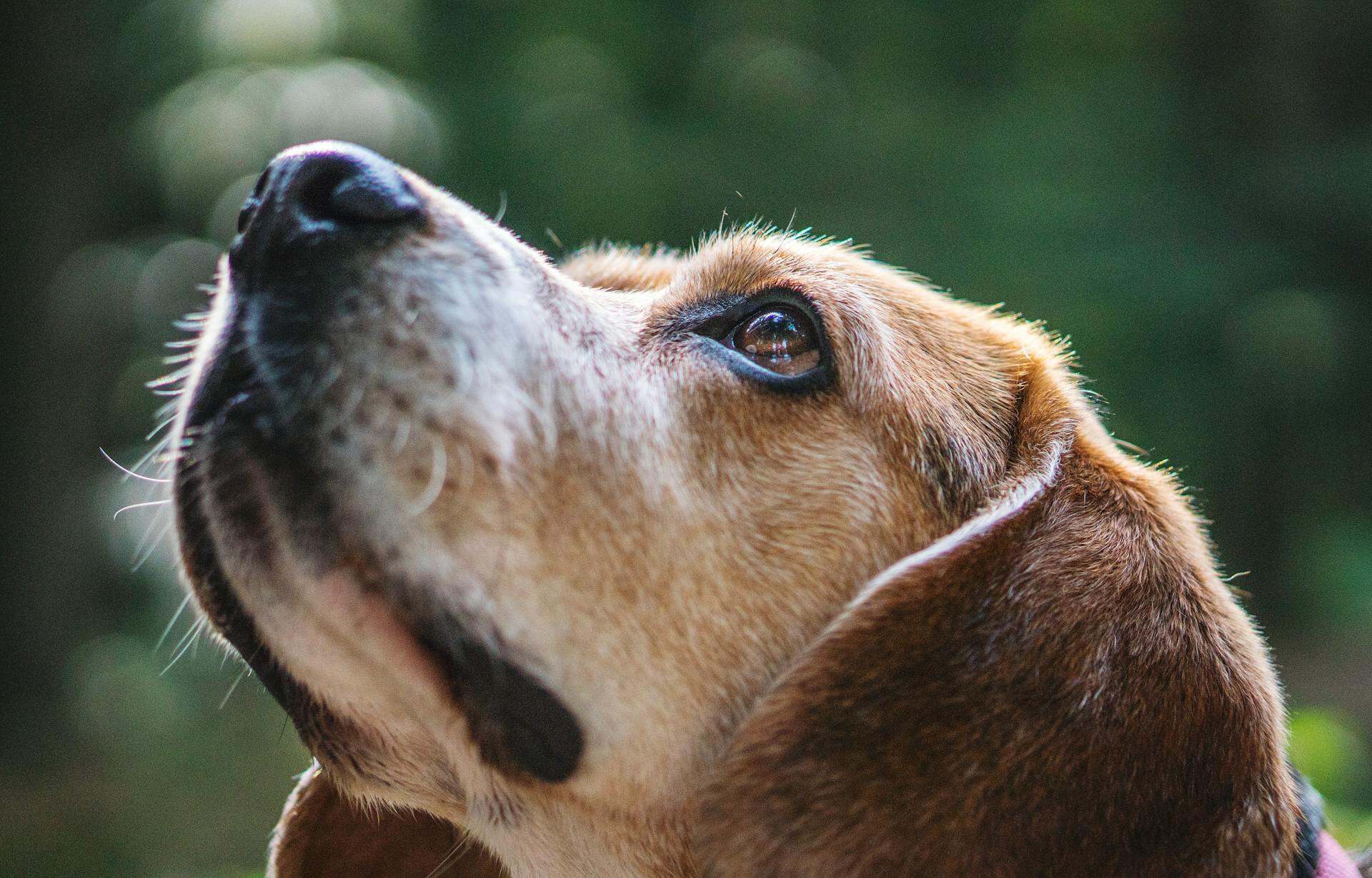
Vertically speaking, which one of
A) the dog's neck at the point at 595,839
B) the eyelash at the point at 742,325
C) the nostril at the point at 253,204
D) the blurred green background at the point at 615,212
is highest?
the nostril at the point at 253,204

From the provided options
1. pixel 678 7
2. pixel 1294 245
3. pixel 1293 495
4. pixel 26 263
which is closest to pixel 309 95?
pixel 26 263

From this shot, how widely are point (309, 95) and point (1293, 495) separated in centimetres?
954

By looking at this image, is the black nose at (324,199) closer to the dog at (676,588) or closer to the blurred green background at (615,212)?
the dog at (676,588)

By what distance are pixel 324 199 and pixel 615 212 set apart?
273 inches

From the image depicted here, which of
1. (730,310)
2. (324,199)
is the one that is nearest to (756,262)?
(730,310)

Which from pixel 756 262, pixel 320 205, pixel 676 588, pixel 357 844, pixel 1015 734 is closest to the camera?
pixel 1015 734

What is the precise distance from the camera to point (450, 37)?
9.84 meters

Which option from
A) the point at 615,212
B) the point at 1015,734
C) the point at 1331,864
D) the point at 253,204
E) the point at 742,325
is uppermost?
the point at 253,204

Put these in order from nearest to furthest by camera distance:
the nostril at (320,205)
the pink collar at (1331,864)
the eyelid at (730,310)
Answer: the nostril at (320,205)
the pink collar at (1331,864)
the eyelid at (730,310)

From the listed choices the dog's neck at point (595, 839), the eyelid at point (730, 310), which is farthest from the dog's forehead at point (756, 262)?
the dog's neck at point (595, 839)

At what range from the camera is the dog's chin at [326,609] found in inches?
82.5

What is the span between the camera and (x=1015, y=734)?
81.3 inches

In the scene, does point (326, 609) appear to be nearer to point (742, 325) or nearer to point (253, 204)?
point (253, 204)

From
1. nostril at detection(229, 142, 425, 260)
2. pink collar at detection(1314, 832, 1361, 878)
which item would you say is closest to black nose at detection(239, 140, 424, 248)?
nostril at detection(229, 142, 425, 260)
